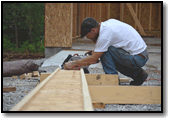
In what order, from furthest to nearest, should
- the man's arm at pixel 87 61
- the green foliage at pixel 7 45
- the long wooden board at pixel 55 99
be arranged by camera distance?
the green foliage at pixel 7 45, the man's arm at pixel 87 61, the long wooden board at pixel 55 99

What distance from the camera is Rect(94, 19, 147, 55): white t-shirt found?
2.62 meters

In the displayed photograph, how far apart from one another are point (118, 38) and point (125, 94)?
95 centimetres

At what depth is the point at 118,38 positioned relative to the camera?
271 centimetres

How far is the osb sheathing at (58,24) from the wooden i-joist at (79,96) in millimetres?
3883

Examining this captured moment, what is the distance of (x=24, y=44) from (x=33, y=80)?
32.8 feet

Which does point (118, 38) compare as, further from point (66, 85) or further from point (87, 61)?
point (66, 85)

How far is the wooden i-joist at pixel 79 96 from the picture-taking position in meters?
1.39

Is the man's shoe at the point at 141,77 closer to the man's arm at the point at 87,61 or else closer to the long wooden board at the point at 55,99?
the man's arm at the point at 87,61

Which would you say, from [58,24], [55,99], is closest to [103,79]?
[55,99]

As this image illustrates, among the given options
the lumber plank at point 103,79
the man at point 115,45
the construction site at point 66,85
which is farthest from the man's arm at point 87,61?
the lumber plank at point 103,79

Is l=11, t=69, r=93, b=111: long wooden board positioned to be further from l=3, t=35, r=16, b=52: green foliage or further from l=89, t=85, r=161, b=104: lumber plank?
l=3, t=35, r=16, b=52: green foliage

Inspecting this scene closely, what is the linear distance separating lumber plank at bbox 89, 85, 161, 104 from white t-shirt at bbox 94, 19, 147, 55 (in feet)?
2.61

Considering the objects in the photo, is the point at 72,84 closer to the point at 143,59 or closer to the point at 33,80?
the point at 143,59

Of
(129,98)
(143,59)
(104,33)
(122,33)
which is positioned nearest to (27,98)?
(129,98)
